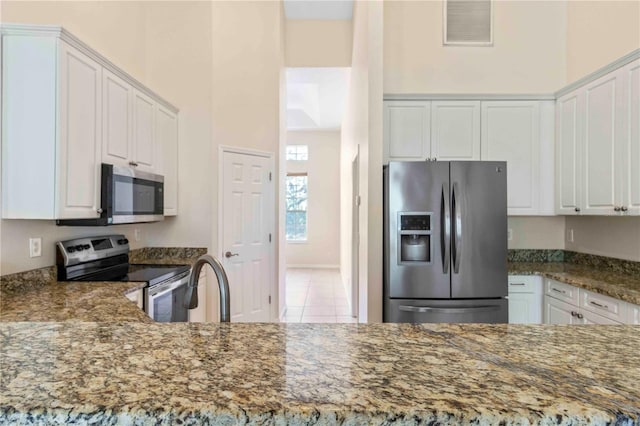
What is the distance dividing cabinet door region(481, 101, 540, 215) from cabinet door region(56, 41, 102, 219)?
10.7 ft

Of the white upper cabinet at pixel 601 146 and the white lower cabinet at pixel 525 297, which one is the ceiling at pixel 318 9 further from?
the white lower cabinet at pixel 525 297

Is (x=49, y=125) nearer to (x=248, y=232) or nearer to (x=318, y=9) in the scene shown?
(x=248, y=232)

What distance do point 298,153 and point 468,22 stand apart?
5.71m

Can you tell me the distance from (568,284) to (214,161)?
336 cm

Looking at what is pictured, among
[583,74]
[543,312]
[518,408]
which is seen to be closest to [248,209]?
[543,312]

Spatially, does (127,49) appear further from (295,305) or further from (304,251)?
(304,251)

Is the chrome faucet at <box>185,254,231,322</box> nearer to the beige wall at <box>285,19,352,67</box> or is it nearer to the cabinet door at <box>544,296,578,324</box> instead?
the cabinet door at <box>544,296,578,324</box>

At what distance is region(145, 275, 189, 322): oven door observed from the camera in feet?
8.35

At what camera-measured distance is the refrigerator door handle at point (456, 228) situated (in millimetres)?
2893

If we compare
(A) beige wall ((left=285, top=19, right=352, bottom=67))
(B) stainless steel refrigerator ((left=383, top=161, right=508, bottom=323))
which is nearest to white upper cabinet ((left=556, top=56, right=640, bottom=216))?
(B) stainless steel refrigerator ((left=383, top=161, right=508, bottom=323))

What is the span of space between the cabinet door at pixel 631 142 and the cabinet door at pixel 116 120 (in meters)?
3.70

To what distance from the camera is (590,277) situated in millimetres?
2812

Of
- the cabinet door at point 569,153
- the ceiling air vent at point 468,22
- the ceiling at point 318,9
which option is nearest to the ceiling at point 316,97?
the ceiling at point 318,9

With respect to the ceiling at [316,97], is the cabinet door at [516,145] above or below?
below
